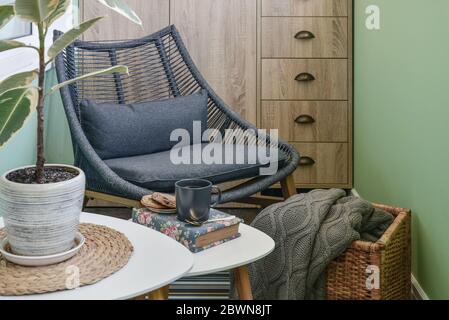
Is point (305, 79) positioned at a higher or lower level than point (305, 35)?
lower

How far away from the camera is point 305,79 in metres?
2.99

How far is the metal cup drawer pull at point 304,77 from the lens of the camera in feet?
9.80

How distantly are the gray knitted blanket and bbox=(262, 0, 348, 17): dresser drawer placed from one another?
1.36m

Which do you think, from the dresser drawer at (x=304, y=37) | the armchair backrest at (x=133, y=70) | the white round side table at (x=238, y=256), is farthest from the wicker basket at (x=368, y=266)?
the dresser drawer at (x=304, y=37)

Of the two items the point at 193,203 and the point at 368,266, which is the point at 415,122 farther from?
the point at 193,203

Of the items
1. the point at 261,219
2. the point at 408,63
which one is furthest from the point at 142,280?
the point at 408,63

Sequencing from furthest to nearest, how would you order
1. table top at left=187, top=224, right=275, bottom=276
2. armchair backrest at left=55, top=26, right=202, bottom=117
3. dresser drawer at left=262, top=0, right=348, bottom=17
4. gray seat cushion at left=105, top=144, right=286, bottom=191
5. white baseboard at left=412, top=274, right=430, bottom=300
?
dresser drawer at left=262, top=0, right=348, bottom=17 < armchair backrest at left=55, top=26, right=202, bottom=117 < gray seat cushion at left=105, top=144, right=286, bottom=191 < white baseboard at left=412, top=274, right=430, bottom=300 < table top at left=187, top=224, right=275, bottom=276

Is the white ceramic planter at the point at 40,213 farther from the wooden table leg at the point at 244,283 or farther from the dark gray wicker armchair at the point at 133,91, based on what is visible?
the dark gray wicker armchair at the point at 133,91

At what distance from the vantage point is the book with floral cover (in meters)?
1.30

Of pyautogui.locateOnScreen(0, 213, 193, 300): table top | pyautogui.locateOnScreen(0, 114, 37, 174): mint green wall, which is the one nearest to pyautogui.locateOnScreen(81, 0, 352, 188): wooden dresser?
pyautogui.locateOnScreen(0, 114, 37, 174): mint green wall

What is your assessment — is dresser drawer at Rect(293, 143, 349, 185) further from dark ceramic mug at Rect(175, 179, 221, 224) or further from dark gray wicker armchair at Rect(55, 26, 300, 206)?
dark ceramic mug at Rect(175, 179, 221, 224)

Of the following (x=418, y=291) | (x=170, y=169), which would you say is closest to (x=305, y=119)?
(x=170, y=169)

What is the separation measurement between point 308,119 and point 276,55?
0.34 m

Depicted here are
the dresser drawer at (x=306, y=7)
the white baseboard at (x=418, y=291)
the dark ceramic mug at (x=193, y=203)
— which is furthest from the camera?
the dresser drawer at (x=306, y=7)
